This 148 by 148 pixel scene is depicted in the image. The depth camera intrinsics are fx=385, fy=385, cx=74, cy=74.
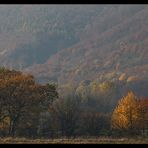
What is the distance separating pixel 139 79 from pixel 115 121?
144734mm

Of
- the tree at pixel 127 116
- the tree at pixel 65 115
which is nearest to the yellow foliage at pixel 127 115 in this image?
the tree at pixel 127 116

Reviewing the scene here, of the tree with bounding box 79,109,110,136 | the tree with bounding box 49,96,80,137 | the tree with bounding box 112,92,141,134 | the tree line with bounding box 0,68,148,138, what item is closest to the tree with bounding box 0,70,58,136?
the tree line with bounding box 0,68,148,138

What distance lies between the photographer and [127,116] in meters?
43.9

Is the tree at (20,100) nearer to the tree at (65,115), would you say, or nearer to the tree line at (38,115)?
the tree line at (38,115)

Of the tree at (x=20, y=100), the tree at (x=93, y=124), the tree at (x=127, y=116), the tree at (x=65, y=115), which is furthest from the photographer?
the tree at (x=127, y=116)

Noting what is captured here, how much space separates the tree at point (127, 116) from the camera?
40.6 metres

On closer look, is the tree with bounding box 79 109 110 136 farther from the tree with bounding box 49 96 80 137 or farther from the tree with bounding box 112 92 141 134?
the tree with bounding box 112 92 141 134

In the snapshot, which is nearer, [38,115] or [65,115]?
[38,115]

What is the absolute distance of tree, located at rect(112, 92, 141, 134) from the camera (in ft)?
133

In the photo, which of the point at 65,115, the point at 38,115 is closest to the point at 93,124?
the point at 65,115

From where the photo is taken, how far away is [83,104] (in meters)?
65.6

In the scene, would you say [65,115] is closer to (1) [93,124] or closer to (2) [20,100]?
(1) [93,124]

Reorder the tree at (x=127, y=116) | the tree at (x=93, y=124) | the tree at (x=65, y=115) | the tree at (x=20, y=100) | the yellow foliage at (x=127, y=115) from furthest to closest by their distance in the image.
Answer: the yellow foliage at (x=127, y=115), the tree at (x=127, y=116), the tree at (x=93, y=124), the tree at (x=65, y=115), the tree at (x=20, y=100)

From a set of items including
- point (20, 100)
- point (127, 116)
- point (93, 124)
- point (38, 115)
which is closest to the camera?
point (20, 100)
